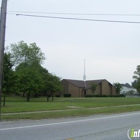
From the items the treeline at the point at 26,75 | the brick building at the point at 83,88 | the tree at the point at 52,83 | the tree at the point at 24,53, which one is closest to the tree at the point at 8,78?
the treeline at the point at 26,75

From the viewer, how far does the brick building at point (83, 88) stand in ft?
273

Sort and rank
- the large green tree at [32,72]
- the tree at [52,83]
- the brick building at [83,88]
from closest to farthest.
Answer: the large green tree at [32,72]
the tree at [52,83]
the brick building at [83,88]

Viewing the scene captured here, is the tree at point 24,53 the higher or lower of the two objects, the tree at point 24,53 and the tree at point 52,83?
the higher

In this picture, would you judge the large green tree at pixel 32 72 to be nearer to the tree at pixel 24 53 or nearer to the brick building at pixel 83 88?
the tree at pixel 24 53

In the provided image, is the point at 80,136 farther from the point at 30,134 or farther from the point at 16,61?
the point at 16,61

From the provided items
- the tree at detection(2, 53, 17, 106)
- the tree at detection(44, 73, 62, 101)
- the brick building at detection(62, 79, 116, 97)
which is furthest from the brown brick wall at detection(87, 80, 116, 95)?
the tree at detection(2, 53, 17, 106)

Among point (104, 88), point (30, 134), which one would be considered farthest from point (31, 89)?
point (104, 88)

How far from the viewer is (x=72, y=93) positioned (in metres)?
83.1

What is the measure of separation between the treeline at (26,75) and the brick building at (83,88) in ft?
71.1

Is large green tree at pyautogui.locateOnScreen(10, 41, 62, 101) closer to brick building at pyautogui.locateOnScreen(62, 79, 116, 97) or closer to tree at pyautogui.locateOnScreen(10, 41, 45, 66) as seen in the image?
tree at pyautogui.locateOnScreen(10, 41, 45, 66)

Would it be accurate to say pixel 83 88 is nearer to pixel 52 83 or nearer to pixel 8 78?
pixel 52 83

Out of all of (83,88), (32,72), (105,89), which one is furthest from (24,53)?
(105,89)

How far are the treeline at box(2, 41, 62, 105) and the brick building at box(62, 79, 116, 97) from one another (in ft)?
71.1

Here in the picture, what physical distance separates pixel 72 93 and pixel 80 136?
74.5 metres
